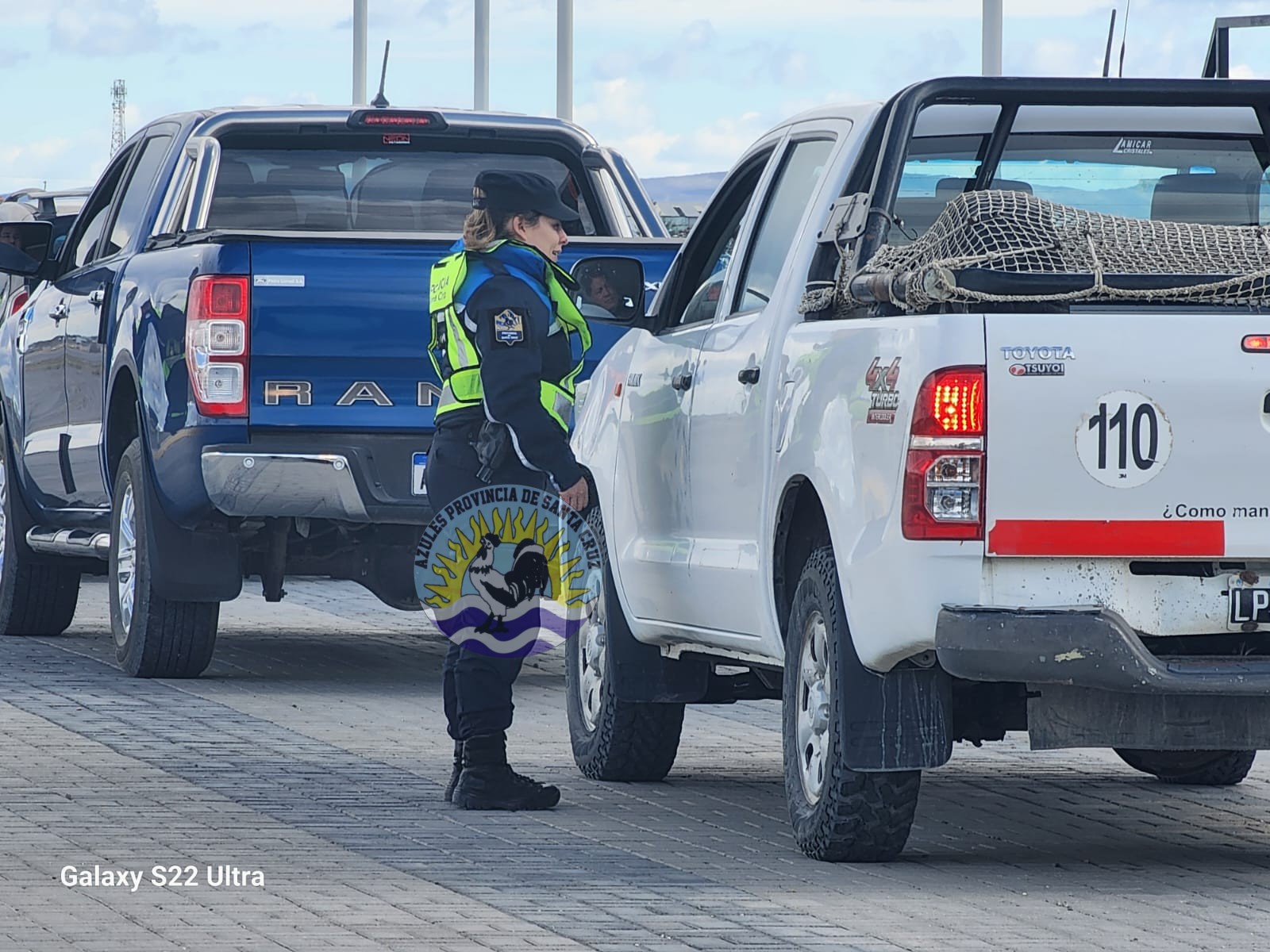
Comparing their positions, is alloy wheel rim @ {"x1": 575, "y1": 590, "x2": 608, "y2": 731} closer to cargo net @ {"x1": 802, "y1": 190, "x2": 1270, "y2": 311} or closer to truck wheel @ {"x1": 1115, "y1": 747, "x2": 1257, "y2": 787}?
truck wheel @ {"x1": 1115, "y1": 747, "x2": 1257, "y2": 787}

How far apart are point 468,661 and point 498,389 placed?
84 centimetres

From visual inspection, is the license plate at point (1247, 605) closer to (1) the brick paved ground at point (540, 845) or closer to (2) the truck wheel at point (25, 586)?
(1) the brick paved ground at point (540, 845)

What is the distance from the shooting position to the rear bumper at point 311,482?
11.4 metres

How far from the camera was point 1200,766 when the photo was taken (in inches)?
380

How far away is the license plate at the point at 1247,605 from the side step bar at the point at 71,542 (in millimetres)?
6799

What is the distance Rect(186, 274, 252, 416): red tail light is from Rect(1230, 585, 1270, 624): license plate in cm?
530

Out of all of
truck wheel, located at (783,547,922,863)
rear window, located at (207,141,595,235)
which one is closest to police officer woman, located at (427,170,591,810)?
truck wheel, located at (783,547,922,863)

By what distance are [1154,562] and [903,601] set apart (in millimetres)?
609

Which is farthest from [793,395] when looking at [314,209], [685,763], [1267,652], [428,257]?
[314,209]

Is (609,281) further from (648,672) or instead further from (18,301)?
(18,301)

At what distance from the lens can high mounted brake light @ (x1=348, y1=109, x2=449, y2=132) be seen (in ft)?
41.2

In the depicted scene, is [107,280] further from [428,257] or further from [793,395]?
[793,395]

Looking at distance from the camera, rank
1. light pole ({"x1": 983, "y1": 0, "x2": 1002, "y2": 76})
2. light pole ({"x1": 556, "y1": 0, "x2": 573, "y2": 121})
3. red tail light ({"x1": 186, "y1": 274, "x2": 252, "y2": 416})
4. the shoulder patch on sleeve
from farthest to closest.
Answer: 1. light pole ({"x1": 556, "y1": 0, "x2": 573, "y2": 121})
2. light pole ({"x1": 983, "y1": 0, "x2": 1002, "y2": 76})
3. red tail light ({"x1": 186, "y1": 274, "x2": 252, "y2": 416})
4. the shoulder patch on sleeve

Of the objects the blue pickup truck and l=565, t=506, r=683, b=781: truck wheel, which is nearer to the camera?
l=565, t=506, r=683, b=781: truck wheel
